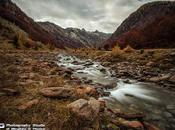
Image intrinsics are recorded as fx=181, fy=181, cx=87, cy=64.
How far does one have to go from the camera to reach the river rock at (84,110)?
3.99 metres

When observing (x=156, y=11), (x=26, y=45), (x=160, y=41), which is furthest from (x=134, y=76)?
(x=156, y=11)

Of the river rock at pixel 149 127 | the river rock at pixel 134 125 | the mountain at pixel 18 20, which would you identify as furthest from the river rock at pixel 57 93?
the mountain at pixel 18 20

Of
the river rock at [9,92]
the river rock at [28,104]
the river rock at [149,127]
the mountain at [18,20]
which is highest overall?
the mountain at [18,20]

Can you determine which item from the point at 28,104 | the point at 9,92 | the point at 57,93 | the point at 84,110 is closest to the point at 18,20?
the point at 9,92

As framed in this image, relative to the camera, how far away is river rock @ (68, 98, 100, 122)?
13.1 ft

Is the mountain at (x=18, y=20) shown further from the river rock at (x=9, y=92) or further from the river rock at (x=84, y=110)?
the river rock at (x=84, y=110)

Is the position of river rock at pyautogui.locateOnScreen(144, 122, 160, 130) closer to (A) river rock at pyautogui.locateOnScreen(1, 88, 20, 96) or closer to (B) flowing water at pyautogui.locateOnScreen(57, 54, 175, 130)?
(B) flowing water at pyautogui.locateOnScreen(57, 54, 175, 130)

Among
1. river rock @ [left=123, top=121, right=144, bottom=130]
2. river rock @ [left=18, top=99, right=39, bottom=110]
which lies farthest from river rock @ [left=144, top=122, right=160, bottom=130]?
river rock @ [left=18, top=99, right=39, bottom=110]

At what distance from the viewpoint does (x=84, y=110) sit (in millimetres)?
4184

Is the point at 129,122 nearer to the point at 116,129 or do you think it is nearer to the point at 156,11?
the point at 116,129

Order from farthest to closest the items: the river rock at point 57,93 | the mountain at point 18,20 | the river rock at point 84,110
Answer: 1. the mountain at point 18,20
2. the river rock at point 57,93
3. the river rock at point 84,110

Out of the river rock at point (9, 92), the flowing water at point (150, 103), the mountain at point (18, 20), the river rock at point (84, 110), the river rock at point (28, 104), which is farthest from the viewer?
the mountain at point (18, 20)

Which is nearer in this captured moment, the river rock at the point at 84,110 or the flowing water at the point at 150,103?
the river rock at the point at 84,110

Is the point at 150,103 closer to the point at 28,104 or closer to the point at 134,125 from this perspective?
the point at 134,125
